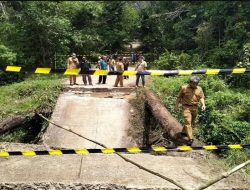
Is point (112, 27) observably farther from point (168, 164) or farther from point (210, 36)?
point (168, 164)

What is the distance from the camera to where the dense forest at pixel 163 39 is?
1328cm

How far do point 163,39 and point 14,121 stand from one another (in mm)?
17100

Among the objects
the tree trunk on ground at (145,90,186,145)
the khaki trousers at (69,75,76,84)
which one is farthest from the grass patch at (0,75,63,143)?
the tree trunk on ground at (145,90,186,145)

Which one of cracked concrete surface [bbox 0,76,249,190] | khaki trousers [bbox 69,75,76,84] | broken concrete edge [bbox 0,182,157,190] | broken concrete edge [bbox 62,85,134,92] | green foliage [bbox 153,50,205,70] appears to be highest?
green foliage [bbox 153,50,205,70]

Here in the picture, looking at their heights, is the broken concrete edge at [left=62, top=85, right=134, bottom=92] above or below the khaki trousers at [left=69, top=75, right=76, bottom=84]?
below

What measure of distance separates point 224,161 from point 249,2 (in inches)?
594

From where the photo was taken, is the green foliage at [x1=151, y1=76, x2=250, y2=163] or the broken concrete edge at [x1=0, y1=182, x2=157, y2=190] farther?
the green foliage at [x1=151, y1=76, x2=250, y2=163]

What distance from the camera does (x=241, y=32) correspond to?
20.6 metres

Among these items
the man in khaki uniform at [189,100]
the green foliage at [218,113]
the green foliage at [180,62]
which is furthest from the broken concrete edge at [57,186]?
the green foliage at [180,62]

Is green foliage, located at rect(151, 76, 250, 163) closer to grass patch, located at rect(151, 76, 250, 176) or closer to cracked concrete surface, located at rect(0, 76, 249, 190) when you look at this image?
grass patch, located at rect(151, 76, 250, 176)

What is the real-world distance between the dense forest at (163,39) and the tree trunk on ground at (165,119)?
2.82ft

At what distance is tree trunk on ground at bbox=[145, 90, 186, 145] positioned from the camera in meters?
10.00

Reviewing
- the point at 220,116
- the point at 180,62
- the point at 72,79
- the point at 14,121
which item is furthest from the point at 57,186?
the point at 180,62

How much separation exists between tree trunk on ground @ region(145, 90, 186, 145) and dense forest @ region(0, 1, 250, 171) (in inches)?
33.8
